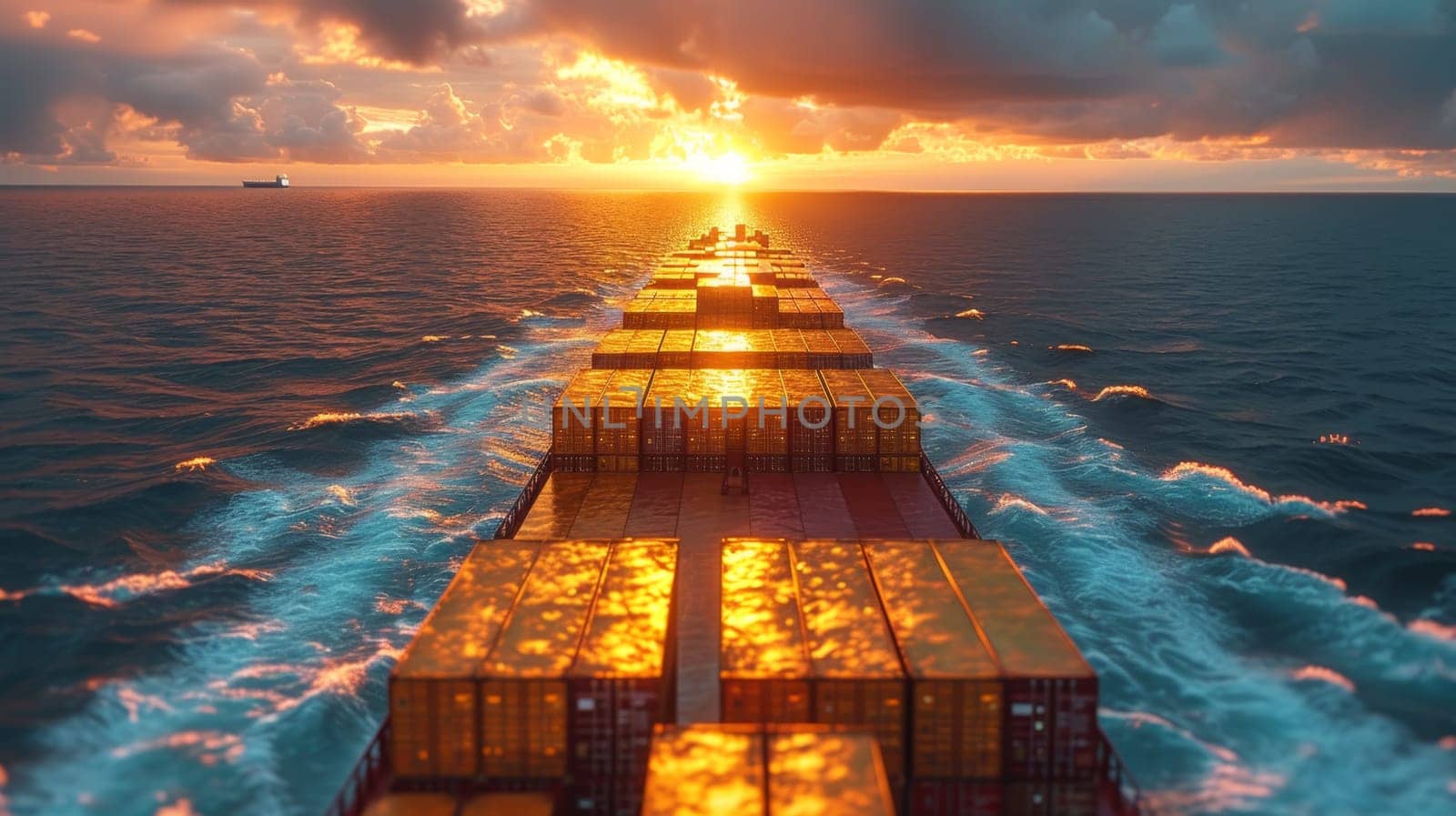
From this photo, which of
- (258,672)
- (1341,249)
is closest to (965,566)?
(258,672)

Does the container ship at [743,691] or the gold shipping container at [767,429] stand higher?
the gold shipping container at [767,429]

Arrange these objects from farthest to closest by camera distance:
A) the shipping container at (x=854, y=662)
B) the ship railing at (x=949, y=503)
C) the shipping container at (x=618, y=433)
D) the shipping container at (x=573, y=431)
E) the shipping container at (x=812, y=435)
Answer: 1. the shipping container at (x=812, y=435)
2. the shipping container at (x=618, y=433)
3. the shipping container at (x=573, y=431)
4. the ship railing at (x=949, y=503)
5. the shipping container at (x=854, y=662)

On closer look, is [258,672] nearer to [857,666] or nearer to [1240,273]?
[857,666]

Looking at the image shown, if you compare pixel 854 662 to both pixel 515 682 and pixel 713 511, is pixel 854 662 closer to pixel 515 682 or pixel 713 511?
pixel 515 682

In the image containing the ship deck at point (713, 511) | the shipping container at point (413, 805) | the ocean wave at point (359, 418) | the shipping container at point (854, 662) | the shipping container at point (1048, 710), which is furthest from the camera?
the ocean wave at point (359, 418)

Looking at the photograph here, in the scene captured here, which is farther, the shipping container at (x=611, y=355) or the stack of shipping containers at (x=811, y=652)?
the shipping container at (x=611, y=355)

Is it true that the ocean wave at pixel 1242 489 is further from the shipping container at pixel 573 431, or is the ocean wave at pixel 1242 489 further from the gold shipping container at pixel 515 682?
the gold shipping container at pixel 515 682

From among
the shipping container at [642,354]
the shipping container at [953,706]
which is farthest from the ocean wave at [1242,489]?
the shipping container at [953,706]

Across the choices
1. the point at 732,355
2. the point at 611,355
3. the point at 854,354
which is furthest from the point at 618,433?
the point at 854,354
